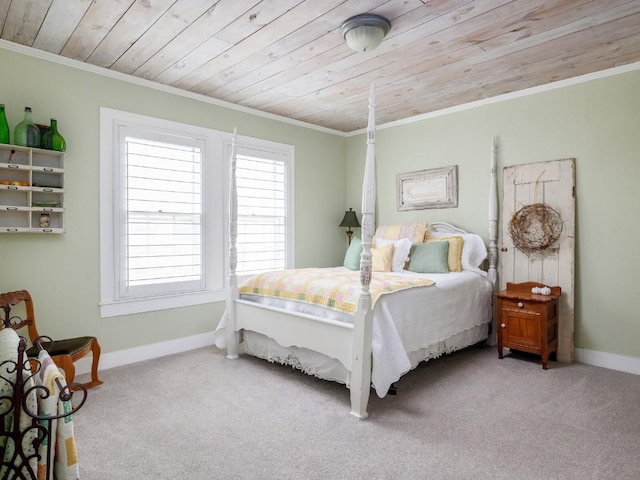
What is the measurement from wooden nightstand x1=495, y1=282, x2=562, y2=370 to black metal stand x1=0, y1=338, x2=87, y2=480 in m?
3.37

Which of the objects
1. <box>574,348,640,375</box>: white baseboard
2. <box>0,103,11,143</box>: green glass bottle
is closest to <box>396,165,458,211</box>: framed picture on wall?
<box>574,348,640,375</box>: white baseboard

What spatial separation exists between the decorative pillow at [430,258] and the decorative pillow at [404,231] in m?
0.24

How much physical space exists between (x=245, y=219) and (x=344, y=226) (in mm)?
1400

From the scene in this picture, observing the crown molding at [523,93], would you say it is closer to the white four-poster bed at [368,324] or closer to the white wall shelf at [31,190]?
the white four-poster bed at [368,324]

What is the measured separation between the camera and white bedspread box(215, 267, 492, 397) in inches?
106

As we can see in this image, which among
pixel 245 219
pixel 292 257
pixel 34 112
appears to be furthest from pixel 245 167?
pixel 34 112

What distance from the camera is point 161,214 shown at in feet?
12.3

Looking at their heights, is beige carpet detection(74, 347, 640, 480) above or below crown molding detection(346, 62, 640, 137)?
below

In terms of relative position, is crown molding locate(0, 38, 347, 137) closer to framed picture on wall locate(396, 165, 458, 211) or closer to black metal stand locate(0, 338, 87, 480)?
framed picture on wall locate(396, 165, 458, 211)

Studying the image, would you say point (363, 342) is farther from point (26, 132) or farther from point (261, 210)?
point (26, 132)

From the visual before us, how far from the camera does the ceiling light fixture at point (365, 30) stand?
8.34ft

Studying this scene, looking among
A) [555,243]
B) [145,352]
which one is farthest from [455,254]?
[145,352]

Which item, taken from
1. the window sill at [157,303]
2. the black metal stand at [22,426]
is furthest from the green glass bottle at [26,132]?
the black metal stand at [22,426]

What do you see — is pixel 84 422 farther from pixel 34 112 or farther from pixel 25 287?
pixel 34 112
